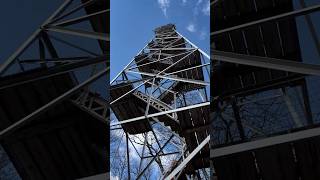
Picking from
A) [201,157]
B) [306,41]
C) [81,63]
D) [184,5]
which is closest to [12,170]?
[81,63]

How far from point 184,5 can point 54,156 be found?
16411 mm

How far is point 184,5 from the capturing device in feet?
63.5

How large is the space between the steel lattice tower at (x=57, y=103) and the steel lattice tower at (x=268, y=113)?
3.38 ft

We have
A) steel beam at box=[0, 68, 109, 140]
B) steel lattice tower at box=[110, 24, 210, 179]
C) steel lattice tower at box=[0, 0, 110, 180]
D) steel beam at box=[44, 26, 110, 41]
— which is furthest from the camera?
steel lattice tower at box=[110, 24, 210, 179]

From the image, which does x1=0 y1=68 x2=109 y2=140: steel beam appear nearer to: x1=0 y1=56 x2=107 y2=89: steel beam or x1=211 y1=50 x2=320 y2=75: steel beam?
x1=0 y1=56 x2=107 y2=89: steel beam

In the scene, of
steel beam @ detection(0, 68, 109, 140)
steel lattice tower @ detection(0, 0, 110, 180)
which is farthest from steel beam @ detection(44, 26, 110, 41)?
steel beam @ detection(0, 68, 109, 140)

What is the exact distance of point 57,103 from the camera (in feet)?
12.8

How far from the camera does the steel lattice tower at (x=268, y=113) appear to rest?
3.34 m

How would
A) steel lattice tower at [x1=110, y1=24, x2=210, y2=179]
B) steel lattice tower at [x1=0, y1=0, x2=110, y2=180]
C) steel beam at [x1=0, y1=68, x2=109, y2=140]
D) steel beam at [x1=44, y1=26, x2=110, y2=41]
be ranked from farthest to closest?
steel lattice tower at [x1=110, y1=24, x2=210, y2=179], steel beam at [x1=44, y1=26, x2=110, y2=41], steel beam at [x1=0, y1=68, x2=109, y2=140], steel lattice tower at [x1=0, y1=0, x2=110, y2=180]

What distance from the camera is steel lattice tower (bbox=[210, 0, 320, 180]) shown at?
334 cm

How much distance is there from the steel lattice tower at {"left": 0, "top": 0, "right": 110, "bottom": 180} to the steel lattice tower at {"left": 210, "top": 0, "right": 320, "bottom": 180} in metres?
1.03

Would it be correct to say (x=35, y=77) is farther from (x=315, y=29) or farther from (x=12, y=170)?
(x=315, y=29)

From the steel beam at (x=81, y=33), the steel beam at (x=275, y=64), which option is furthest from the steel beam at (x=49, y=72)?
the steel beam at (x=275, y=64)

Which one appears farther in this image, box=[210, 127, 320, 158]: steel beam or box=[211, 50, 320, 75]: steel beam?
box=[211, 50, 320, 75]: steel beam
